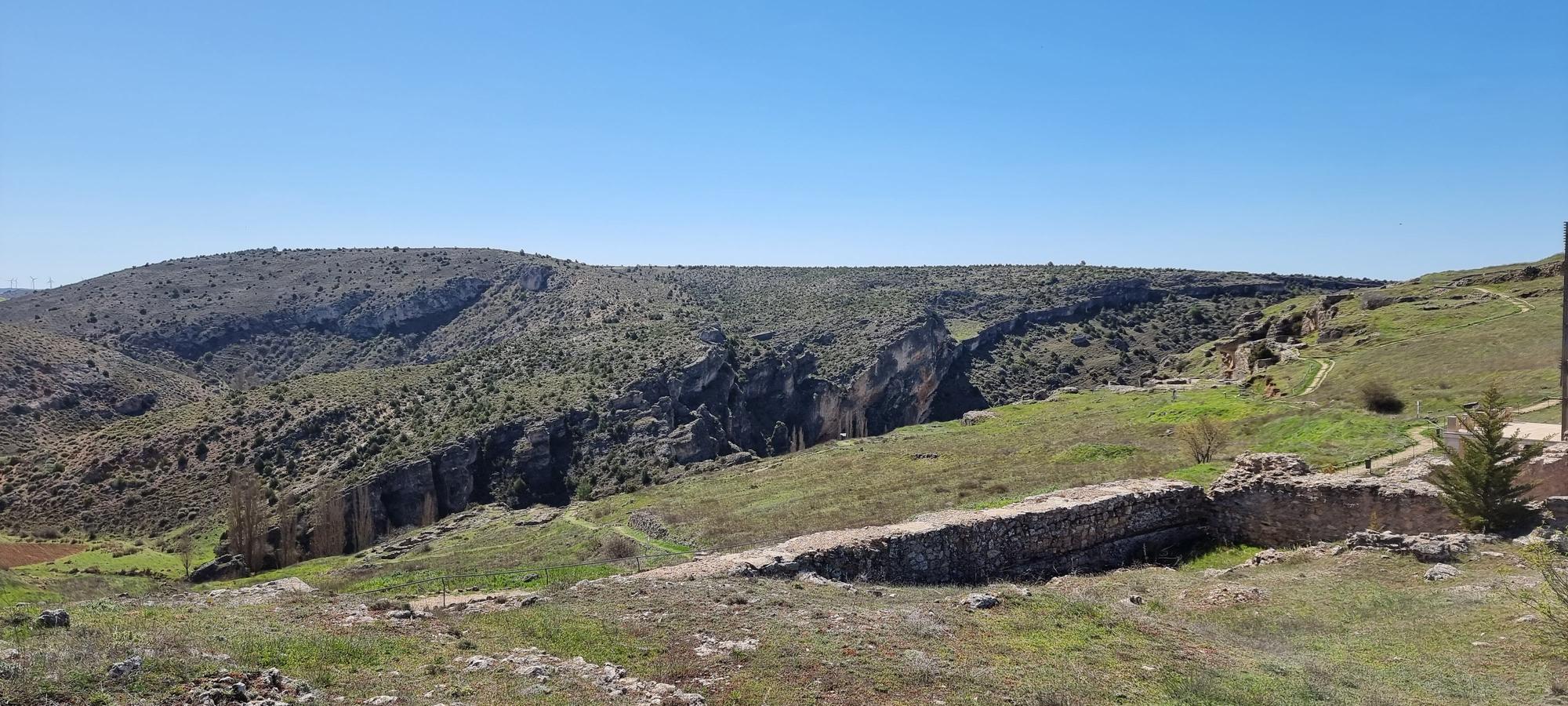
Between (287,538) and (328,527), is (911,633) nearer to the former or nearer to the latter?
(287,538)

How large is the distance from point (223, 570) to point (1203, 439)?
45.3m

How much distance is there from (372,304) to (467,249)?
28102 millimetres

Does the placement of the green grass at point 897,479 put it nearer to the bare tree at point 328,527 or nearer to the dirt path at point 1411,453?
the dirt path at point 1411,453

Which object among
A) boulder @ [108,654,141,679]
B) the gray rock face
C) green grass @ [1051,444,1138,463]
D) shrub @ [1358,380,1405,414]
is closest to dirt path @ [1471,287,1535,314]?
shrub @ [1358,380,1405,414]

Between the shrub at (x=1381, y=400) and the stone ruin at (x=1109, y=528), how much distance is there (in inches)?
646

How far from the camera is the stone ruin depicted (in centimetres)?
1455

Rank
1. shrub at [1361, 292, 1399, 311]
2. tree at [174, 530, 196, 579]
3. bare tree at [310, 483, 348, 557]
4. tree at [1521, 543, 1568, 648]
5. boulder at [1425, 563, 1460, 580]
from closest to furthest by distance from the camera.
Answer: tree at [1521, 543, 1568, 648] < boulder at [1425, 563, 1460, 580] < tree at [174, 530, 196, 579] < bare tree at [310, 483, 348, 557] < shrub at [1361, 292, 1399, 311]

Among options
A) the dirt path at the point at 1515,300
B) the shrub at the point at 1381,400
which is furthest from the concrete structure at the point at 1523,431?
the dirt path at the point at 1515,300

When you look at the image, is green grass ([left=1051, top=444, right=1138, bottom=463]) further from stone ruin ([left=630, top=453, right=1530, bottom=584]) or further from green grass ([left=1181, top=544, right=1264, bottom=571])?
green grass ([left=1181, top=544, right=1264, bottom=571])

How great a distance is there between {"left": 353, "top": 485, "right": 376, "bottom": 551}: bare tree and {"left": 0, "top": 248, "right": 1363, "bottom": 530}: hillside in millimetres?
2113

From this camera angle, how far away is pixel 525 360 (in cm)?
8269

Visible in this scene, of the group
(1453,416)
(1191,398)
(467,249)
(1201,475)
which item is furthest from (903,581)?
(467,249)

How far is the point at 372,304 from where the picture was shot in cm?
13300

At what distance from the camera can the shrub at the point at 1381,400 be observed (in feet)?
104
